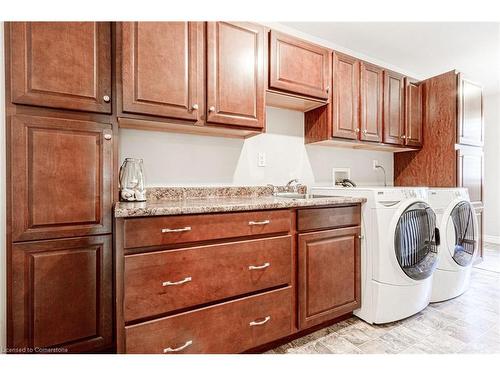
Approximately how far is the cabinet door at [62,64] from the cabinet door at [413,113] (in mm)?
Result: 2672

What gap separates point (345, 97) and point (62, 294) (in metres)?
2.35

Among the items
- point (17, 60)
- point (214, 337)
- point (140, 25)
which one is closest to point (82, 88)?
point (17, 60)

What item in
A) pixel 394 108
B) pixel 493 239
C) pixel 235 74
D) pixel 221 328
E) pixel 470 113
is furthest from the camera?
pixel 493 239

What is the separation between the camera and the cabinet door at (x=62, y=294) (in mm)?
1192

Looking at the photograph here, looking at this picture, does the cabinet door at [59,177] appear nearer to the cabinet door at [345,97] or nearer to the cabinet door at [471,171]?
the cabinet door at [345,97]

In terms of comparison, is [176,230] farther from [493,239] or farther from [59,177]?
[493,239]

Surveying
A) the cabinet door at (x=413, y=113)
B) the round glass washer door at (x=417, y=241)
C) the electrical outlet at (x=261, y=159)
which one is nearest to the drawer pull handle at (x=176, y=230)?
the electrical outlet at (x=261, y=159)

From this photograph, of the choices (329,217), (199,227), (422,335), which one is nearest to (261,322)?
(199,227)

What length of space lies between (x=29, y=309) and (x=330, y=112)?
2275 mm

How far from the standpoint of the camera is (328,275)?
5.46ft

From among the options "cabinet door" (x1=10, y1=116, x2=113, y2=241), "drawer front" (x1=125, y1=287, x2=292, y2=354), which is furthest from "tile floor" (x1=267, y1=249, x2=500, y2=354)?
"cabinet door" (x1=10, y1=116, x2=113, y2=241)

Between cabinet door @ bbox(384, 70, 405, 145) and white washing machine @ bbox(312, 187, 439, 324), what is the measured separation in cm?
82

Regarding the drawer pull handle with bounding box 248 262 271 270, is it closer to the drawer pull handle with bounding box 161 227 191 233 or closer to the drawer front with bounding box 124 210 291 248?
the drawer front with bounding box 124 210 291 248
